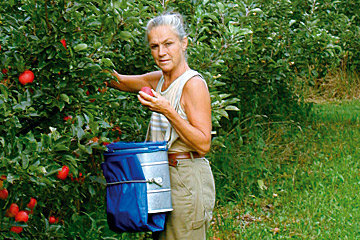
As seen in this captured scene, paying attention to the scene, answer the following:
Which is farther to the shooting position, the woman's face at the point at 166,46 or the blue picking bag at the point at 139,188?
the woman's face at the point at 166,46

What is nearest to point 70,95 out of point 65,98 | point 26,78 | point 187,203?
point 65,98

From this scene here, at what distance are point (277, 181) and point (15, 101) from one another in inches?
156

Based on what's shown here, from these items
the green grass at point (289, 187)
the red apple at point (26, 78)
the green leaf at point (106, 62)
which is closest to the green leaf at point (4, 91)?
the red apple at point (26, 78)

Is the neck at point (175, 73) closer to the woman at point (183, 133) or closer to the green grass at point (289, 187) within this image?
the woman at point (183, 133)

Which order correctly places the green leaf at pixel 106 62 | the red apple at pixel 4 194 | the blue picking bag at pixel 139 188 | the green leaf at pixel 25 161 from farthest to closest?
1. the green leaf at pixel 106 62
2. the blue picking bag at pixel 139 188
3. the red apple at pixel 4 194
4. the green leaf at pixel 25 161

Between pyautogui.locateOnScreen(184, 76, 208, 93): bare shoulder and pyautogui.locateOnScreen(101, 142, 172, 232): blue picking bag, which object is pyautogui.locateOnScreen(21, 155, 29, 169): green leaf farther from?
pyautogui.locateOnScreen(184, 76, 208, 93): bare shoulder

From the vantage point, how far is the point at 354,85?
39.7 feet

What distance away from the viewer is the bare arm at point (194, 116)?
8.97 feet

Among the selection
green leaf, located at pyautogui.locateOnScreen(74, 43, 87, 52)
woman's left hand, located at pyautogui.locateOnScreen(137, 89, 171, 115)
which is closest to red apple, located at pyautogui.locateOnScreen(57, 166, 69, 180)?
woman's left hand, located at pyautogui.locateOnScreen(137, 89, 171, 115)

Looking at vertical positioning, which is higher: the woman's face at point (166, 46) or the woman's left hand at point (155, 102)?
the woman's face at point (166, 46)

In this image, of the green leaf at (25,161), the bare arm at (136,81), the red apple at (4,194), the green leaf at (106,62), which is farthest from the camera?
the bare arm at (136,81)

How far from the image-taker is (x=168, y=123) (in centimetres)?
292

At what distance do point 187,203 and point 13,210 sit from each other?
0.79 meters

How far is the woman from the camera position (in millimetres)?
2818
